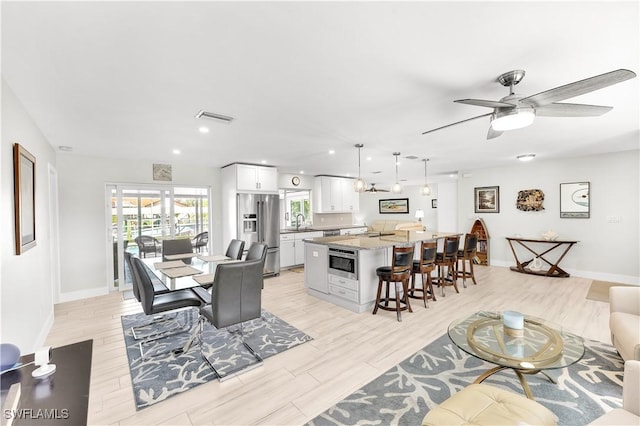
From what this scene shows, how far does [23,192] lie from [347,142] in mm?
3586

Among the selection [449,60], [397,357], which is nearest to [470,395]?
[397,357]

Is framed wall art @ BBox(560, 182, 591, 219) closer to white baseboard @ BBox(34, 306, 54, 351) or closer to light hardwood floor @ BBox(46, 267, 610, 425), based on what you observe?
light hardwood floor @ BBox(46, 267, 610, 425)

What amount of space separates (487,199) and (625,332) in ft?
16.7

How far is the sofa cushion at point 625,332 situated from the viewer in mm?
2171

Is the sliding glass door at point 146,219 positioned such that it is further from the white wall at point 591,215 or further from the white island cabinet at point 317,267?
the white wall at point 591,215

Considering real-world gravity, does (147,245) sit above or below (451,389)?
above

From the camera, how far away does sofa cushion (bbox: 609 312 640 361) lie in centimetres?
217

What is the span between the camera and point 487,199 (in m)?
6.91

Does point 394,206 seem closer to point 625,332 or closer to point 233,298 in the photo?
point 625,332

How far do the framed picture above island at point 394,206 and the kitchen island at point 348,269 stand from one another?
6347 millimetres

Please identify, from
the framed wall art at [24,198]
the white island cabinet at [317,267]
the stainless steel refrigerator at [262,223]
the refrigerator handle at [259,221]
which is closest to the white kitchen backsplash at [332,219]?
the stainless steel refrigerator at [262,223]

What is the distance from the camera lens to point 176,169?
5.69 metres

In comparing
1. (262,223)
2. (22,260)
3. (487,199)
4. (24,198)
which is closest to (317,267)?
(262,223)

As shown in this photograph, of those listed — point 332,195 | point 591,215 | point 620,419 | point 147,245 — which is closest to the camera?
point 620,419
